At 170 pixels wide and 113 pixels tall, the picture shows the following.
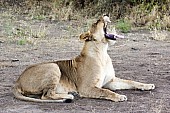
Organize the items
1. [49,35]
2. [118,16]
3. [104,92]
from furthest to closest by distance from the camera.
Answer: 1. [118,16]
2. [49,35]
3. [104,92]

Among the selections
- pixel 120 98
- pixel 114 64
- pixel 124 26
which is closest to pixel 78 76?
pixel 120 98

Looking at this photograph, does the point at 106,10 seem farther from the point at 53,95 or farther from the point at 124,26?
the point at 53,95

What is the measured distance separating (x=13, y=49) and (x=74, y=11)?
24.6 feet

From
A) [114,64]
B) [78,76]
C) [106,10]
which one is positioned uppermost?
[106,10]

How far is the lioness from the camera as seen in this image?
5.99 metres

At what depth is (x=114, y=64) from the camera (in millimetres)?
8594

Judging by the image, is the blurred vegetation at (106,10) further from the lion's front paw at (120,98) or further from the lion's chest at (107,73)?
the lion's front paw at (120,98)

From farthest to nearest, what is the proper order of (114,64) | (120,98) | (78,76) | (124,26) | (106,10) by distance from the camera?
(106,10) < (124,26) < (114,64) < (78,76) < (120,98)

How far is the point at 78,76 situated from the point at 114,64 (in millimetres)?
2491

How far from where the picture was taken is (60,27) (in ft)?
48.9

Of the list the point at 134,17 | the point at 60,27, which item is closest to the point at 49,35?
the point at 60,27

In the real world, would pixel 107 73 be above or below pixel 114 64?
above

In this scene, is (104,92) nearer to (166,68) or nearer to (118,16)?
(166,68)

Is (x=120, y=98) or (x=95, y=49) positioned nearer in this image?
(x=120, y=98)
